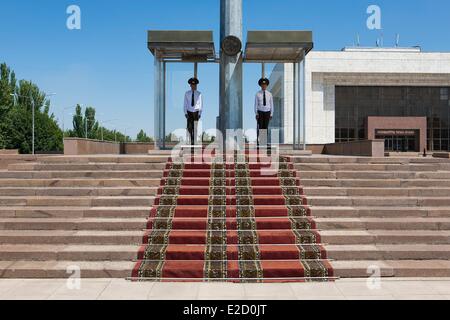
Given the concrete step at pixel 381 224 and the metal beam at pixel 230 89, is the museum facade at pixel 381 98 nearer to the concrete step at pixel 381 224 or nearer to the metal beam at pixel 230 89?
the metal beam at pixel 230 89

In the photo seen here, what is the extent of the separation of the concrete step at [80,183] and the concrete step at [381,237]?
13.5 ft

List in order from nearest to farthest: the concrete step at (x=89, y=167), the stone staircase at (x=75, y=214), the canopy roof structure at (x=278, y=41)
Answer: the stone staircase at (x=75, y=214)
the concrete step at (x=89, y=167)
the canopy roof structure at (x=278, y=41)

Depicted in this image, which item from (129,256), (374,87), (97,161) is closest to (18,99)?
(374,87)

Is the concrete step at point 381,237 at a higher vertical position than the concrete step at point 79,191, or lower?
lower

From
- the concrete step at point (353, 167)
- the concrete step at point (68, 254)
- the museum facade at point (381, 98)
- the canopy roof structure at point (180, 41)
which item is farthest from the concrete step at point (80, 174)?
the museum facade at point (381, 98)

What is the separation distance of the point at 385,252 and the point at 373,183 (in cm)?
261

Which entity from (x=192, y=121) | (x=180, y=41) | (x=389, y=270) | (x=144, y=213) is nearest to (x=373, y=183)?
(x=389, y=270)

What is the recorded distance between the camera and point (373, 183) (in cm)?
925

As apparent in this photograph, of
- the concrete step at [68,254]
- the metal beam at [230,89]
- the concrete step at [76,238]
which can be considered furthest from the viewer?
the metal beam at [230,89]

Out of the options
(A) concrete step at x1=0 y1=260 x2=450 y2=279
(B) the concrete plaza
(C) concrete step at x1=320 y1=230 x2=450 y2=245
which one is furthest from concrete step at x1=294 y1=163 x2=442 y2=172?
(B) the concrete plaza

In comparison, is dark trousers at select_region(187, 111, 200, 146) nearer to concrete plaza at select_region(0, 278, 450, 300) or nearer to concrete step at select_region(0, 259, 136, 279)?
concrete step at select_region(0, 259, 136, 279)

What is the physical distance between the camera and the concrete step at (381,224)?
25.3ft

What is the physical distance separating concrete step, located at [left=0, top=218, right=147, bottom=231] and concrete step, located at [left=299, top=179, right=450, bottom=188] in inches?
159

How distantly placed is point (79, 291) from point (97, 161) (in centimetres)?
510
